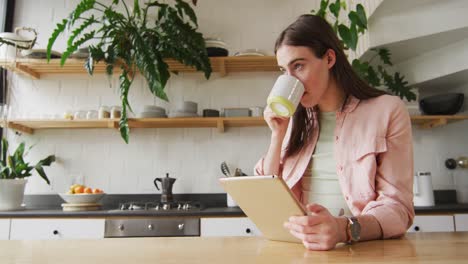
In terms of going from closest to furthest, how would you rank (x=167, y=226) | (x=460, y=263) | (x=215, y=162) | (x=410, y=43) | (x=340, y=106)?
(x=460, y=263) < (x=340, y=106) < (x=167, y=226) < (x=410, y=43) < (x=215, y=162)

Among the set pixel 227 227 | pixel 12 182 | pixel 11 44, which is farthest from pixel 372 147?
pixel 11 44

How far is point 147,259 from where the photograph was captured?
0.58m

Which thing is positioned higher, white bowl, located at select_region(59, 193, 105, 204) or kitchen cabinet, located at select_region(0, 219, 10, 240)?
white bowl, located at select_region(59, 193, 105, 204)

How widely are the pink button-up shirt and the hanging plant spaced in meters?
1.34

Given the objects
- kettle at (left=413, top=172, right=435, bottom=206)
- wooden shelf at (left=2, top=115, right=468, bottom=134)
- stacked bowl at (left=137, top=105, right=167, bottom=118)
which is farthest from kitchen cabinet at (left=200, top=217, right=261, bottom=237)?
kettle at (left=413, top=172, right=435, bottom=206)

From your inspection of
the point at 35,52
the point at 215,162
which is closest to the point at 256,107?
the point at 215,162

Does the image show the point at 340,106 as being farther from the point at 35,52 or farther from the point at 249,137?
the point at 35,52

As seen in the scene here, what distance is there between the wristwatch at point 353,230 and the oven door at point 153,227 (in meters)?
1.49

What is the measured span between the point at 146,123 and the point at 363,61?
174 centimetres

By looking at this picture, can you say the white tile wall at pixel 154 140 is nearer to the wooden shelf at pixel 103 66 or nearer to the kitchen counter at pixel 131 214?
Result: the wooden shelf at pixel 103 66

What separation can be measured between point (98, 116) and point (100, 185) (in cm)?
56

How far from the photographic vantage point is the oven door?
2.09 m

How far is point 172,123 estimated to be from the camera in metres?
2.65

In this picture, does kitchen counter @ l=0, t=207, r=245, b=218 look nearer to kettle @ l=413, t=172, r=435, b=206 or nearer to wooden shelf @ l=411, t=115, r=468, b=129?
kettle @ l=413, t=172, r=435, b=206
